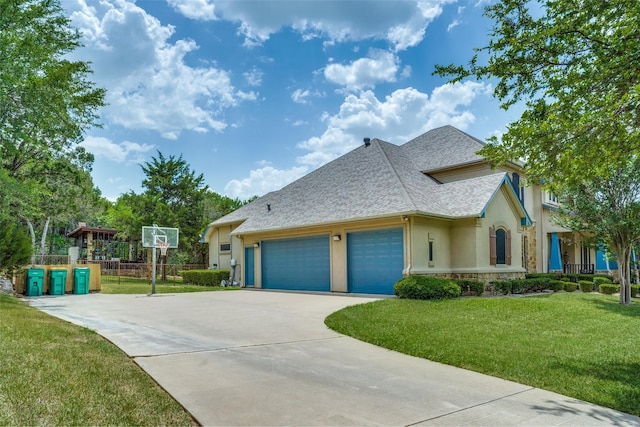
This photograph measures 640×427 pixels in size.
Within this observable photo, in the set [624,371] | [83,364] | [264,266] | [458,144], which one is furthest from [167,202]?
[624,371]

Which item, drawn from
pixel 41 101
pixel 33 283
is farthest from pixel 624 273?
pixel 33 283

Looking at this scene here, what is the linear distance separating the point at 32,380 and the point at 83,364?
869 mm

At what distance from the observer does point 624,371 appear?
5.60 m

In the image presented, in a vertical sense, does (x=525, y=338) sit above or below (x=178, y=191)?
below

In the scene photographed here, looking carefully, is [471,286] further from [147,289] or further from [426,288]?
[147,289]

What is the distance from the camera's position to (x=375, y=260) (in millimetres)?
16281

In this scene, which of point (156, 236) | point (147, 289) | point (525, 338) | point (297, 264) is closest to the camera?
point (525, 338)

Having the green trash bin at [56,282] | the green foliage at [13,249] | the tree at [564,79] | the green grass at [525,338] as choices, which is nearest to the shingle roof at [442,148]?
the green grass at [525,338]

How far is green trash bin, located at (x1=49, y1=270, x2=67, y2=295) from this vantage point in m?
17.1

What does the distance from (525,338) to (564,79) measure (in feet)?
14.8

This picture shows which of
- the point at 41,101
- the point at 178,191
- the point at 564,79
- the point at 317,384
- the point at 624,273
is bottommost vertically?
the point at 317,384

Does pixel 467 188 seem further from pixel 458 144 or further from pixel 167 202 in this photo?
pixel 167 202

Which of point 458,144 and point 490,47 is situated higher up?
point 458,144

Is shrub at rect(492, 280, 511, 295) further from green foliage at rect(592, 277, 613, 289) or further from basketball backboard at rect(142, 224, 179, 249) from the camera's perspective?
basketball backboard at rect(142, 224, 179, 249)
